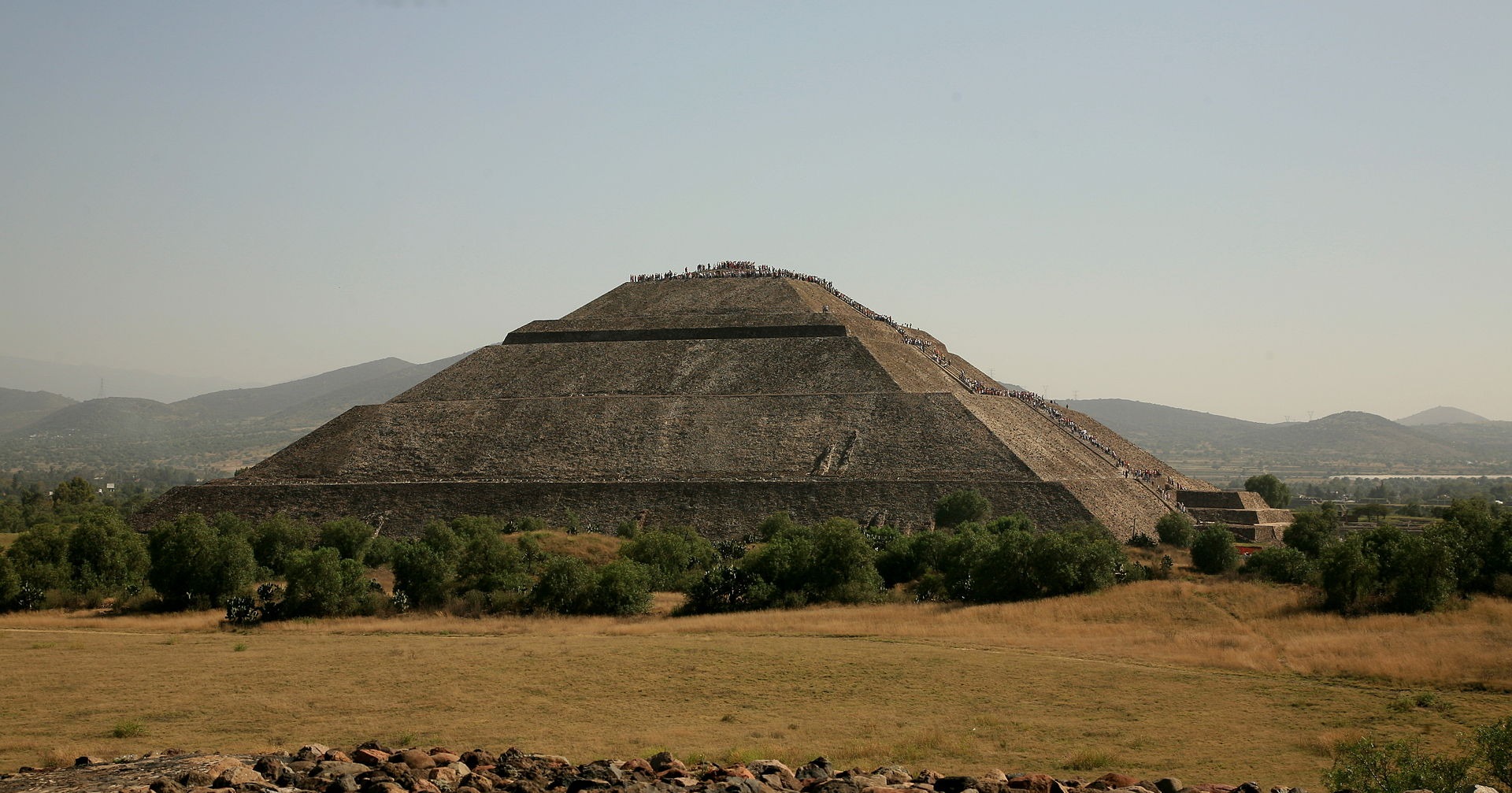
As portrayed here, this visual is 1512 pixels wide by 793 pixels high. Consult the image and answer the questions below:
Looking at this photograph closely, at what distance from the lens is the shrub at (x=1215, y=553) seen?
44.6m

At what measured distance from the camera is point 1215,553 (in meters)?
45.0

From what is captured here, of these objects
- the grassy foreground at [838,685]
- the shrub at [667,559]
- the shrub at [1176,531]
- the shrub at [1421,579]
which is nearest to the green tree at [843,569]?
the grassy foreground at [838,685]

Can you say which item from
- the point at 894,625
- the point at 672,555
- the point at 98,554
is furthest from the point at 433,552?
the point at 894,625

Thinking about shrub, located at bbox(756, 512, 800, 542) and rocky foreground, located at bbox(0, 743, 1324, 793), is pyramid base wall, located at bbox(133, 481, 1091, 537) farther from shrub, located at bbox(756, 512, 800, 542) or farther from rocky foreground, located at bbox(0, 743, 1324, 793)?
rocky foreground, located at bbox(0, 743, 1324, 793)

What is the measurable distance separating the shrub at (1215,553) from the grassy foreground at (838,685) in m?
9.24

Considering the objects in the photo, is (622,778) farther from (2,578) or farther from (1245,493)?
(1245,493)

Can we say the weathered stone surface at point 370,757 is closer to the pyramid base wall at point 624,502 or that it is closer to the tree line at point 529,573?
the tree line at point 529,573

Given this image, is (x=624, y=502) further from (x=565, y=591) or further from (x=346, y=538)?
(x=565, y=591)

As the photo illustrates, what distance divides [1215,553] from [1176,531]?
326 inches

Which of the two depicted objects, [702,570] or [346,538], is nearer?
[702,570]

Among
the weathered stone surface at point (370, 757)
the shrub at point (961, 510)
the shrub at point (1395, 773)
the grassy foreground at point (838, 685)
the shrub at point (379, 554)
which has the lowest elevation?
the grassy foreground at point (838, 685)

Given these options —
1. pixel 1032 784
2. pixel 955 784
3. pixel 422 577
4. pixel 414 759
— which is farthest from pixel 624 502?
Answer: pixel 1032 784

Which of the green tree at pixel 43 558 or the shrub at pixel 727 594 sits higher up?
the green tree at pixel 43 558

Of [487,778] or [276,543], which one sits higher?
[276,543]
